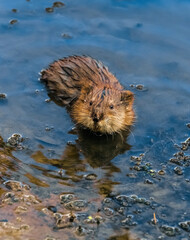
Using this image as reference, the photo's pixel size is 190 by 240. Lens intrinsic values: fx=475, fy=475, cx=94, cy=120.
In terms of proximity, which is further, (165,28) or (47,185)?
(165,28)

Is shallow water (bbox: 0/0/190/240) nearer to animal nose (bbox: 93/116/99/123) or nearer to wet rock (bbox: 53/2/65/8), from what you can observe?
wet rock (bbox: 53/2/65/8)

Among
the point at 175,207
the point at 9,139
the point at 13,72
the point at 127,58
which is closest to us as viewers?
the point at 175,207

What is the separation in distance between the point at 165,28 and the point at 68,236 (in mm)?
6719

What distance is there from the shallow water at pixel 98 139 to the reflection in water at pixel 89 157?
0.6 inches

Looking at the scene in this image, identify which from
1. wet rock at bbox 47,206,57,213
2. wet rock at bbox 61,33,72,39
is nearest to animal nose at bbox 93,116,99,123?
wet rock at bbox 47,206,57,213

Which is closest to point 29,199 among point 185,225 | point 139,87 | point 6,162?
point 6,162

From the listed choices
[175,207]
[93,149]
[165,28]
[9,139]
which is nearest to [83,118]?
[93,149]

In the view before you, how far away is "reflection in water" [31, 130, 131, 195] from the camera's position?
21.7 feet

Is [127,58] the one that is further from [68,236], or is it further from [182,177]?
[68,236]

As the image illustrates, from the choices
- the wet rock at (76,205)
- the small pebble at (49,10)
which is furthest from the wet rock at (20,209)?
the small pebble at (49,10)

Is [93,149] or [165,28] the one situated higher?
[165,28]

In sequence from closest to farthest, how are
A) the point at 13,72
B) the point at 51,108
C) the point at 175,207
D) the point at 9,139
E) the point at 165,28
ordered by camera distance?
the point at 175,207 < the point at 9,139 < the point at 51,108 < the point at 13,72 < the point at 165,28

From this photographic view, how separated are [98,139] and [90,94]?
0.76 metres

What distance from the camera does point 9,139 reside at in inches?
292
